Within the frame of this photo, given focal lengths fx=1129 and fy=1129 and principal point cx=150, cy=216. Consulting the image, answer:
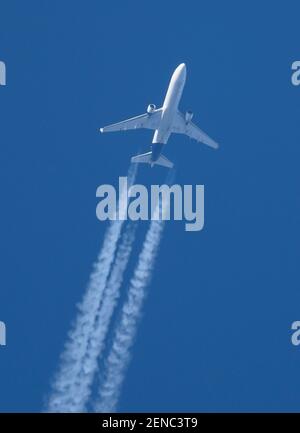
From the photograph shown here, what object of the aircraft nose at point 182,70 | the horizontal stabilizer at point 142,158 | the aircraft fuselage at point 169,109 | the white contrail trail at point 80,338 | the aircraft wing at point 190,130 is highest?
the aircraft nose at point 182,70

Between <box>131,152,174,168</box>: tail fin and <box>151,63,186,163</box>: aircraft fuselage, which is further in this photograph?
<box>131,152,174,168</box>: tail fin

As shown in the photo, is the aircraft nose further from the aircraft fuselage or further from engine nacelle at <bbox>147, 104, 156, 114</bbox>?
engine nacelle at <bbox>147, 104, 156, 114</bbox>

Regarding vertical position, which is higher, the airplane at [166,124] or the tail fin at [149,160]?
the airplane at [166,124]

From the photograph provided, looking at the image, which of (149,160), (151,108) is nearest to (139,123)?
(151,108)

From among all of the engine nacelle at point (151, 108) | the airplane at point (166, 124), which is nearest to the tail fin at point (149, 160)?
the airplane at point (166, 124)

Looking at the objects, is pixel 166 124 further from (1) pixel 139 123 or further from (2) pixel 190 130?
(2) pixel 190 130

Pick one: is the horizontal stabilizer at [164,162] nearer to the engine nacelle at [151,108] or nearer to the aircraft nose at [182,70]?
the engine nacelle at [151,108]

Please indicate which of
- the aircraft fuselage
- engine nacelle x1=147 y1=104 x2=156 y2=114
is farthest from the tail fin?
engine nacelle x1=147 y1=104 x2=156 y2=114
